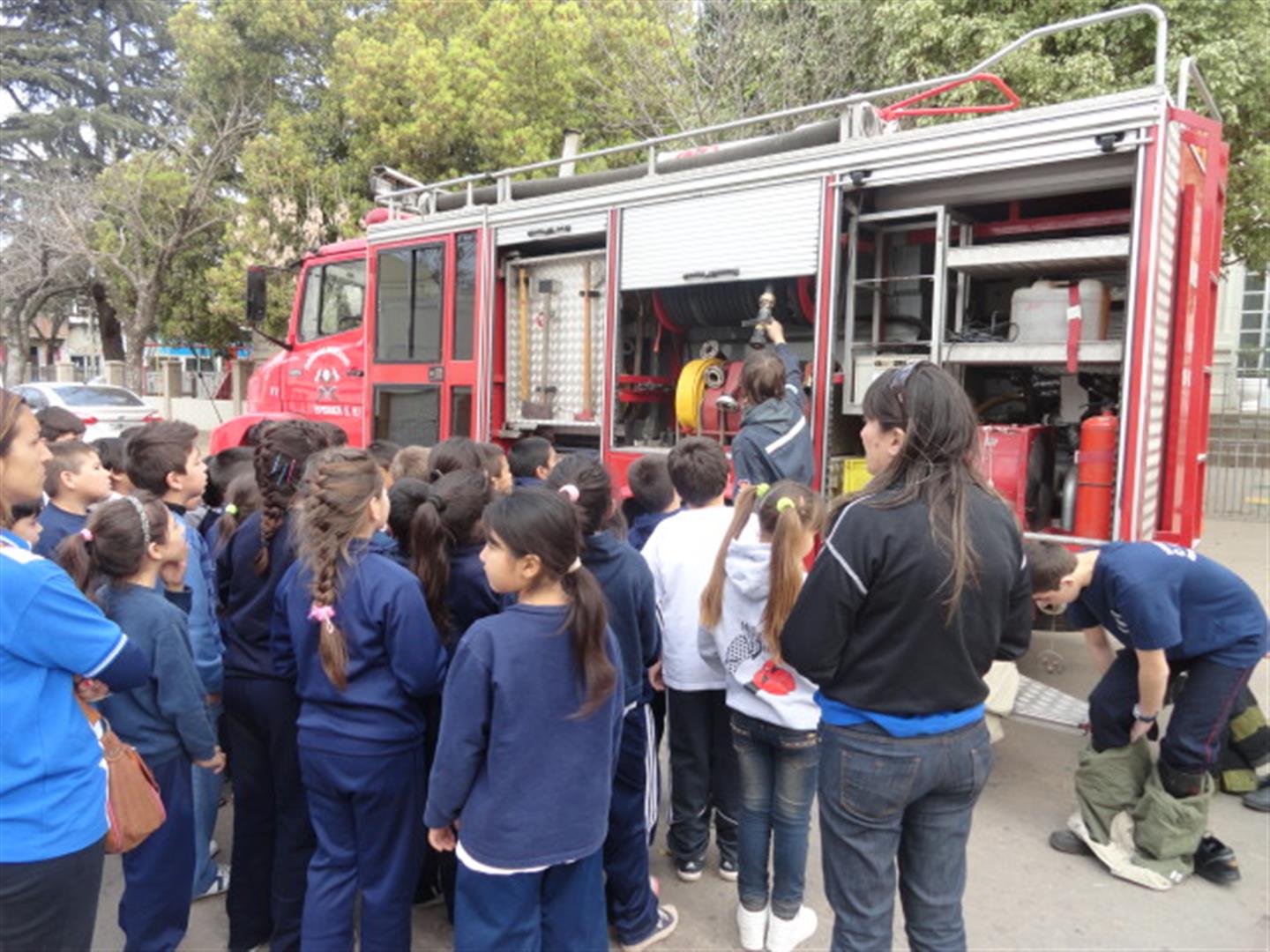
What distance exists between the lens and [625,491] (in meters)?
5.88

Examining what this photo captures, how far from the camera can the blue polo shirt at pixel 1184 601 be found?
3.31m

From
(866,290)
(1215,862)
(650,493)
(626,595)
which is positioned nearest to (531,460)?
(650,493)

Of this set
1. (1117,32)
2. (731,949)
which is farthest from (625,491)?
(1117,32)

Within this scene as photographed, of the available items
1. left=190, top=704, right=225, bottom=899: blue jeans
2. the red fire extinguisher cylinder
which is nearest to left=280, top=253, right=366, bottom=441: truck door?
left=190, top=704, right=225, bottom=899: blue jeans

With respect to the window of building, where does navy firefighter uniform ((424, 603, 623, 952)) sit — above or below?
below

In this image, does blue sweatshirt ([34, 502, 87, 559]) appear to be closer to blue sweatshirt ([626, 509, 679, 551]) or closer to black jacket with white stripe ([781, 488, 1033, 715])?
blue sweatshirt ([626, 509, 679, 551])

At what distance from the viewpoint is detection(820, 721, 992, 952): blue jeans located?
6.94 ft

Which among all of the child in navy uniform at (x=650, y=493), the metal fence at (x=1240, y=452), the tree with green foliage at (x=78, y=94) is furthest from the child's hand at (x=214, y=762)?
the tree with green foliage at (x=78, y=94)

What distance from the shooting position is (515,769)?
221cm

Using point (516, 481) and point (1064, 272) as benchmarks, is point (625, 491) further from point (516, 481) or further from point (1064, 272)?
point (1064, 272)

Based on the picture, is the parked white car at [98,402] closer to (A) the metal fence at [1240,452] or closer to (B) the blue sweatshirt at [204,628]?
(B) the blue sweatshirt at [204,628]

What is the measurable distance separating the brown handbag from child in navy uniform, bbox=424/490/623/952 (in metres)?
0.69

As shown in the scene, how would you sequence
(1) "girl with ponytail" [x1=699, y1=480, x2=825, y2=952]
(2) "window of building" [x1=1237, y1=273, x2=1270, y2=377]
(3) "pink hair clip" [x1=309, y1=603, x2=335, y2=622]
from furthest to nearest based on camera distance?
1. (2) "window of building" [x1=1237, y1=273, x2=1270, y2=377]
2. (1) "girl with ponytail" [x1=699, y1=480, x2=825, y2=952]
3. (3) "pink hair clip" [x1=309, y1=603, x2=335, y2=622]

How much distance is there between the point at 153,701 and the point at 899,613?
2.09m
